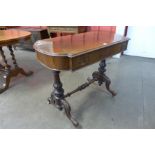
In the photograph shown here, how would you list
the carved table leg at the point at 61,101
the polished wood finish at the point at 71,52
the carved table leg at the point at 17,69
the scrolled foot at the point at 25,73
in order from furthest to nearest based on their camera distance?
the scrolled foot at the point at 25,73 → the carved table leg at the point at 17,69 → the carved table leg at the point at 61,101 → the polished wood finish at the point at 71,52

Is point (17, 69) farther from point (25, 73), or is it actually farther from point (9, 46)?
point (9, 46)

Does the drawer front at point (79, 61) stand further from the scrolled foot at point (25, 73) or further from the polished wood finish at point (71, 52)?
the scrolled foot at point (25, 73)

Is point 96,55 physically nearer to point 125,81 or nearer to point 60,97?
point 60,97

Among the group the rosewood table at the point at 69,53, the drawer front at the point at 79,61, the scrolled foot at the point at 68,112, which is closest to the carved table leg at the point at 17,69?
the rosewood table at the point at 69,53

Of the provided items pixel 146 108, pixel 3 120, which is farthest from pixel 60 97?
pixel 146 108

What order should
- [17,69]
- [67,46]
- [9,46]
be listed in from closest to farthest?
1. [67,46]
2. [9,46]
3. [17,69]

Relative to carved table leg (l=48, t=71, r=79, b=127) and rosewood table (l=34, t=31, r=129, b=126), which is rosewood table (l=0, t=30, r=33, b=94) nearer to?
rosewood table (l=34, t=31, r=129, b=126)

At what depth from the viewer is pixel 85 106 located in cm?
179

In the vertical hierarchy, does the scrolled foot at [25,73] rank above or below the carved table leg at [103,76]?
below

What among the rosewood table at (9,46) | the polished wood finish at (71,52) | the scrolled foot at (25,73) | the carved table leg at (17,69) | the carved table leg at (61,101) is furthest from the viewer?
the scrolled foot at (25,73)

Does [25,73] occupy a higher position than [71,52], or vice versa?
[71,52]

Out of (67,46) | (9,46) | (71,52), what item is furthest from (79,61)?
(9,46)

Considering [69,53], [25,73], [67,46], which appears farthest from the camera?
[25,73]
